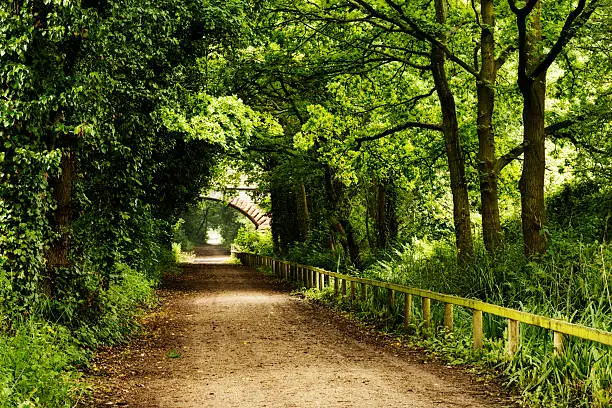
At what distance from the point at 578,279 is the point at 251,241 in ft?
141

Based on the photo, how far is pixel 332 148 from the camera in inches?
733

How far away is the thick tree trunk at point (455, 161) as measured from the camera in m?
14.2

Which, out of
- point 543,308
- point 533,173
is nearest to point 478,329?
point 543,308

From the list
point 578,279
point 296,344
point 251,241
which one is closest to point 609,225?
point 578,279

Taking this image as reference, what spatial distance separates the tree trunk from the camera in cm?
1164

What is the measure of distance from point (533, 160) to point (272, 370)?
18.9 feet

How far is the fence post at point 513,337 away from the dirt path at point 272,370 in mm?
589

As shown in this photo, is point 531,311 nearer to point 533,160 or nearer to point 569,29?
point 533,160

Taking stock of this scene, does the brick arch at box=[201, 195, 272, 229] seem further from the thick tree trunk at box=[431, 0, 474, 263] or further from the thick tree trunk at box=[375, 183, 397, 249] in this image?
the thick tree trunk at box=[431, 0, 474, 263]

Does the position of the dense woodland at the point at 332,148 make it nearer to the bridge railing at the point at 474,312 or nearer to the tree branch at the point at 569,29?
the tree branch at the point at 569,29

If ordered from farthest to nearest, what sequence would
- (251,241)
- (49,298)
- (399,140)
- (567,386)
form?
(251,241) → (399,140) → (49,298) → (567,386)

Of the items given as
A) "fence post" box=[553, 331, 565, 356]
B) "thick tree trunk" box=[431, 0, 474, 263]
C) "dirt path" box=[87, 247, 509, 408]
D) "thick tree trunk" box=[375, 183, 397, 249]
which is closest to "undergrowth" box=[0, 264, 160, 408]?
"dirt path" box=[87, 247, 509, 408]

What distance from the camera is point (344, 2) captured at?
14000 mm

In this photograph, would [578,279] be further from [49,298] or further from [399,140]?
[399,140]
